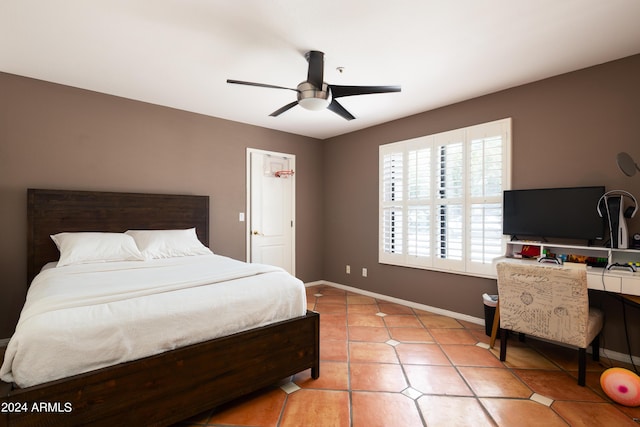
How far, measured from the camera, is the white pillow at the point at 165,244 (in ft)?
10.5

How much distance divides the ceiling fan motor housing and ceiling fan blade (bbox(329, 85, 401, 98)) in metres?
0.09

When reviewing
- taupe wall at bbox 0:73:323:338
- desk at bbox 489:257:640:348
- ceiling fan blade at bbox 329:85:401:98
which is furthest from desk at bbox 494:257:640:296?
taupe wall at bbox 0:73:323:338

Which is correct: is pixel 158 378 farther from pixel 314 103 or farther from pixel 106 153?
pixel 106 153

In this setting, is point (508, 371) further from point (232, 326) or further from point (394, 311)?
point (232, 326)

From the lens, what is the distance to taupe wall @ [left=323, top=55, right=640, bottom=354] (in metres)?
2.66

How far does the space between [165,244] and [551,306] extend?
356 cm

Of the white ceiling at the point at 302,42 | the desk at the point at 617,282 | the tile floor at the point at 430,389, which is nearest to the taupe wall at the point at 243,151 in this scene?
the white ceiling at the point at 302,42

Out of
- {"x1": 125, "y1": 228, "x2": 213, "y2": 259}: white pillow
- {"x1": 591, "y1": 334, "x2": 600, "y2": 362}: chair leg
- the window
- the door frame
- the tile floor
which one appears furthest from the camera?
the door frame

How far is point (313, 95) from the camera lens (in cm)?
241

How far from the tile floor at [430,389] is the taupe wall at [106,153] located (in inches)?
96.9

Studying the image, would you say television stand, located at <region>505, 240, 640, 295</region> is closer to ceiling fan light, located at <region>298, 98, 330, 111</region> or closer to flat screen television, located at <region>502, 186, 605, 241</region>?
flat screen television, located at <region>502, 186, 605, 241</region>

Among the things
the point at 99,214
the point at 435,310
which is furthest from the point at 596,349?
the point at 99,214

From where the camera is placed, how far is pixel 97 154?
3396 mm

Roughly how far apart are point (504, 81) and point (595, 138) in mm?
960
